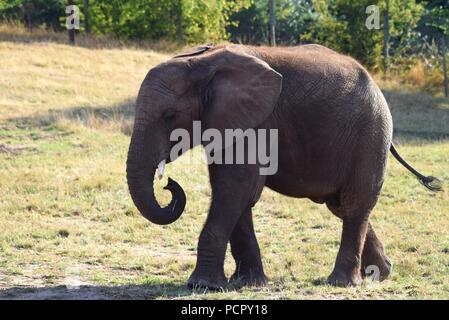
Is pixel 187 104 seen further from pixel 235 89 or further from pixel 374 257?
pixel 374 257

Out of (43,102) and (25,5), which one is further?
(25,5)

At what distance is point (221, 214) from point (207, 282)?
654 millimetres

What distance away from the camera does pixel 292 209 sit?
13961mm

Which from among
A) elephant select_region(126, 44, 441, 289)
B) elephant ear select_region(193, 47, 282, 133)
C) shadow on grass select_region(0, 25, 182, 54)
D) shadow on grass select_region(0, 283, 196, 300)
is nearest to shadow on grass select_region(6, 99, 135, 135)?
elephant select_region(126, 44, 441, 289)

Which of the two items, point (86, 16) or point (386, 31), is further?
point (86, 16)

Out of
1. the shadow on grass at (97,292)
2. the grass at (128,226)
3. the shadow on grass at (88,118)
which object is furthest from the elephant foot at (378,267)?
the shadow on grass at (88,118)

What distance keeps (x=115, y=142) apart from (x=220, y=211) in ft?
34.4

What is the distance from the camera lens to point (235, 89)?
8.77 meters

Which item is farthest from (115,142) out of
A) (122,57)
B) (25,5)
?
(25,5)

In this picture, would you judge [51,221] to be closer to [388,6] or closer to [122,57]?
[122,57]

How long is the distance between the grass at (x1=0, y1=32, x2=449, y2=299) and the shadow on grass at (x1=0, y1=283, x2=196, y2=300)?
17 millimetres

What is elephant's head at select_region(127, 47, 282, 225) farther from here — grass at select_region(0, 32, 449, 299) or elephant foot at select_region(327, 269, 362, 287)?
elephant foot at select_region(327, 269, 362, 287)

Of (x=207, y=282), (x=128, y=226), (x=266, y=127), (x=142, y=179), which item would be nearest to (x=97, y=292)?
(x=207, y=282)

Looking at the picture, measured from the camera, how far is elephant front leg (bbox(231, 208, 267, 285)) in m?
9.25
